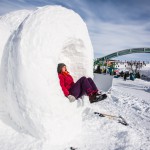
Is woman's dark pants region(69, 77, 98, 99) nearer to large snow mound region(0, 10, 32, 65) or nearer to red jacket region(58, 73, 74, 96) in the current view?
red jacket region(58, 73, 74, 96)

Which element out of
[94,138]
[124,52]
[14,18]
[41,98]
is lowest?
[94,138]

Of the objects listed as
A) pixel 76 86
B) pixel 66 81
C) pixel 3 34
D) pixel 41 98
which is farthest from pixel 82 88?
pixel 3 34

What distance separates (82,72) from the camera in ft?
→ 20.4

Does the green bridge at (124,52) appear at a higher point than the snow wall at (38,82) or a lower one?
higher

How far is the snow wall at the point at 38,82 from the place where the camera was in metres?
4.41

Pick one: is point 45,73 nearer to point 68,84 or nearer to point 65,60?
point 68,84

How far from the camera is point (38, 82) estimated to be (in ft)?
14.5

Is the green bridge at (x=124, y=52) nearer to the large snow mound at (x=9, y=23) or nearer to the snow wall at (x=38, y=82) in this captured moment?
the large snow mound at (x=9, y=23)

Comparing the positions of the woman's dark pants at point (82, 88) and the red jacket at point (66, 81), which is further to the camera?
the red jacket at point (66, 81)

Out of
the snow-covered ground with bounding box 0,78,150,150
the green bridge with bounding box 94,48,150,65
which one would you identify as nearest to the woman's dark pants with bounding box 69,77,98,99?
the snow-covered ground with bounding box 0,78,150,150

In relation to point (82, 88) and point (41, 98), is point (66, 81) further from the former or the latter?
point (41, 98)

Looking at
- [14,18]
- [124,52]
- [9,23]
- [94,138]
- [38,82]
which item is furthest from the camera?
[124,52]

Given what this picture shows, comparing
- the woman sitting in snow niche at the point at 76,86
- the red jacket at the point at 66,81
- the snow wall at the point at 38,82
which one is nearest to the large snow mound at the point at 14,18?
the snow wall at the point at 38,82

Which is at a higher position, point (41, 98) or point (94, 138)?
point (41, 98)
